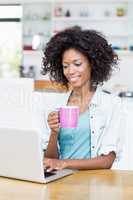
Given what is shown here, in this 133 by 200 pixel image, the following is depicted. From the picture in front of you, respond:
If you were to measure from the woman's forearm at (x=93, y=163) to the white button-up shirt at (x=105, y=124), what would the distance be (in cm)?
5

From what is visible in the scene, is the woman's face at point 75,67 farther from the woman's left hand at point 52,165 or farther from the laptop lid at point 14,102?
the woman's left hand at point 52,165

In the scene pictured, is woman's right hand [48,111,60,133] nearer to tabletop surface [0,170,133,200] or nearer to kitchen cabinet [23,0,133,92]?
tabletop surface [0,170,133,200]

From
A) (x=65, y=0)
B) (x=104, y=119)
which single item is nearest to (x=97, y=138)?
(x=104, y=119)

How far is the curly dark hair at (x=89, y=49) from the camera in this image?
1837 millimetres

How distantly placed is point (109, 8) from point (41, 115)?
507 centimetres

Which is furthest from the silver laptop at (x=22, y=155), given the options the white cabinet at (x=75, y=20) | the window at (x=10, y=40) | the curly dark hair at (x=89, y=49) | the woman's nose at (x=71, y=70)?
the window at (x=10, y=40)

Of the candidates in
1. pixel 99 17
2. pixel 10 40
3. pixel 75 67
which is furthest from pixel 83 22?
pixel 75 67

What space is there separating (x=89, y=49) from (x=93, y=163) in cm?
49

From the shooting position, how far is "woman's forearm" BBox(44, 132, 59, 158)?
71.1 inches

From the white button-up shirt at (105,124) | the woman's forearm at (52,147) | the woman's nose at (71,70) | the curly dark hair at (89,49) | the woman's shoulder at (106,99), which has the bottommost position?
the woman's forearm at (52,147)

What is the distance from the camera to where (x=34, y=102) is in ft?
6.63

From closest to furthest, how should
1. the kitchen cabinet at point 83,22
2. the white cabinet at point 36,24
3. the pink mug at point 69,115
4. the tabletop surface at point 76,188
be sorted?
1. the tabletop surface at point 76,188
2. the pink mug at point 69,115
3. the kitchen cabinet at point 83,22
4. the white cabinet at point 36,24

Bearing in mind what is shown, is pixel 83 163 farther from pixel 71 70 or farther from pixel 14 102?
pixel 14 102

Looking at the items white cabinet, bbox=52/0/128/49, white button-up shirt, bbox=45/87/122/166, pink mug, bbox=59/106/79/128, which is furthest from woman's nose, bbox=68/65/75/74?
white cabinet, bbox=52/0/128/49
